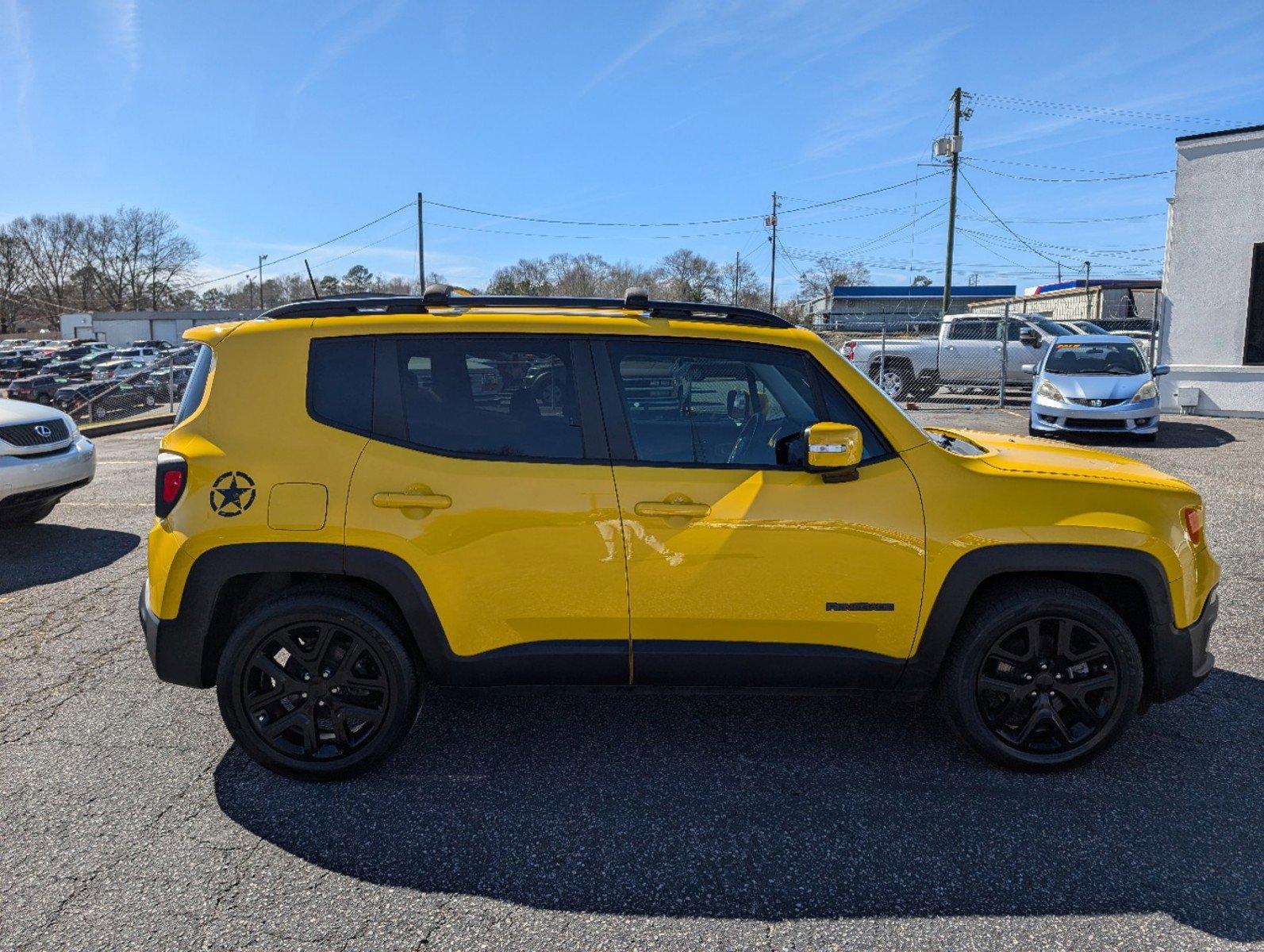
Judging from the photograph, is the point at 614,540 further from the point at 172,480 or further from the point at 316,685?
the point at 172,480

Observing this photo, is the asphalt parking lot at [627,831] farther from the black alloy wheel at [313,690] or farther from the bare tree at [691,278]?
the bare tree at [691,278]

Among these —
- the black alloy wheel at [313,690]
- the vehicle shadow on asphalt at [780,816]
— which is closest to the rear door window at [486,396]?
the black alloy wheel at [313,690]

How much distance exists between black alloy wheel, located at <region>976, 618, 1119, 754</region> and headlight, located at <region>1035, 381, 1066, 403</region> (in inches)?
419

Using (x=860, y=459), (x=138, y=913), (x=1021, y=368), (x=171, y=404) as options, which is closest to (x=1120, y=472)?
(x=860, y=459)

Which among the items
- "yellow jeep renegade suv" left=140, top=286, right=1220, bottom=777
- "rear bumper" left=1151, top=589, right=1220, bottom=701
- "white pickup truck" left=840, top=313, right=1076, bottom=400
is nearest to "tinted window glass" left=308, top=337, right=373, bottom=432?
"yellow jeep renegade suv" left=140, top=286, right=1220, bottom=777

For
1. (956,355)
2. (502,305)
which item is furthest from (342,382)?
(956,355)

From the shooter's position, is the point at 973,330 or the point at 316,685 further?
A: the point at 973,330

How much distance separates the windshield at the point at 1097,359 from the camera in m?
13.4

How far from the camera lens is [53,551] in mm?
6715

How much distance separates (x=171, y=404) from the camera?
19.8 m

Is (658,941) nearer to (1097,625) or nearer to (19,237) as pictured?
(1097,625)

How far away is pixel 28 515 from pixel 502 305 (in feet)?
20.3

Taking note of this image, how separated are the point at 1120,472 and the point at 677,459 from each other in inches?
68.9

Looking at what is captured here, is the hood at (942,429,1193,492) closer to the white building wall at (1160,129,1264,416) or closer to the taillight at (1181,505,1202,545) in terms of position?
the taillight at (1181,505,1202,545)
